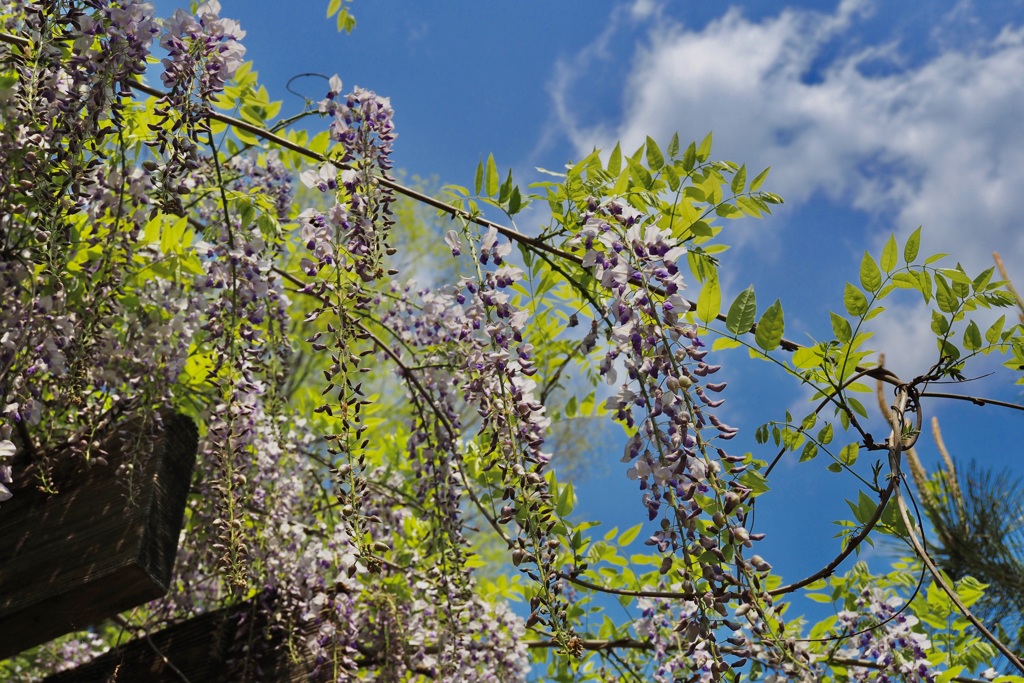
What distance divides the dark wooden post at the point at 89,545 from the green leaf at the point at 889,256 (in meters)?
1.48

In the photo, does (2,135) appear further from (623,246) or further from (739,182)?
(739,182)

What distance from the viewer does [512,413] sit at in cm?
141

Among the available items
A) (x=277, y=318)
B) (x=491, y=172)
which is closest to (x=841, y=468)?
(x=491, y=172)

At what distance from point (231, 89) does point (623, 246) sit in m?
1.27

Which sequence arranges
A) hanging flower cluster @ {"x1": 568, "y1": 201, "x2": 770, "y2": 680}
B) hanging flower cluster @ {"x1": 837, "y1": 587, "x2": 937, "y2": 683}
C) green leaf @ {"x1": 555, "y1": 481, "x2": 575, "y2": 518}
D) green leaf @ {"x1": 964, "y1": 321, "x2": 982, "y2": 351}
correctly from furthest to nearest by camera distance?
hanging flower cluster @ {"x1": 837, "y1": 587, "x2": 937, "y2": 683}, green leaf @ {"x1": 555, "y1": 481, "x2": 575, "y2": 518}, green leaf @ {"x1": 964, "y1": 321, "x2": 982, "y2": 351}, hanging flower cluster @ {"x1": 568, "y1": 201, "x2": 770, "y2": 680}

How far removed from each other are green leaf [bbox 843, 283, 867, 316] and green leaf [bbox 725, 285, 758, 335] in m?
0.24

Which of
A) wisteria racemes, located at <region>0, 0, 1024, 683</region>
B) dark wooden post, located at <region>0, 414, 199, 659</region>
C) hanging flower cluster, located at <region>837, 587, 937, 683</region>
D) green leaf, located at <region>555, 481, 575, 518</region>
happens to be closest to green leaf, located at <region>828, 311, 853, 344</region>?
wisteria racemes, located at <region>0, 0, 1024, 683</region>

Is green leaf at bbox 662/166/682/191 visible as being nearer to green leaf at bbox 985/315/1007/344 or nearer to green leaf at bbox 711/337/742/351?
green leaf at bbox 711/337/742/351

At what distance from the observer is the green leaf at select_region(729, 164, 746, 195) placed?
5.16ft

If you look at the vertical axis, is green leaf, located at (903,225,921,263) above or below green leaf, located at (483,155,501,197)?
below

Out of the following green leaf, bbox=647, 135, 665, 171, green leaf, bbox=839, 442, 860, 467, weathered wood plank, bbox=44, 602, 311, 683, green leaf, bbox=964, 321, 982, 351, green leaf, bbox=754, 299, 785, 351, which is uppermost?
green leaf, bbox=647, 135, 665, 171

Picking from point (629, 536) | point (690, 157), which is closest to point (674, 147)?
point (690, 157)

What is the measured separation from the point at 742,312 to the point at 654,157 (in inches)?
17.3

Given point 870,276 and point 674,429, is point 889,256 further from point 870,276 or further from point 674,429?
point 674,429
